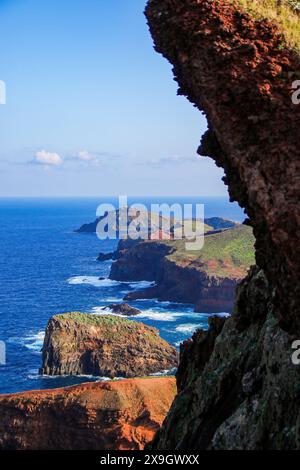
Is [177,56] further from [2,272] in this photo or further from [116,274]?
[2,272]

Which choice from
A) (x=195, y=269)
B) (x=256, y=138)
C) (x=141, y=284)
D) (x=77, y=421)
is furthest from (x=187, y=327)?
(x=256, y=138)

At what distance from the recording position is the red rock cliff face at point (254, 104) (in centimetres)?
1299

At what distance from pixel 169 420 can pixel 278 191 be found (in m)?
14.4

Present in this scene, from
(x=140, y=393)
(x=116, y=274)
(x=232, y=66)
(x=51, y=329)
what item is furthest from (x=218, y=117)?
(x=116, y=274)

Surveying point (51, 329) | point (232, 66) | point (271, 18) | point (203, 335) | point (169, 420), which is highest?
point (271, 18)

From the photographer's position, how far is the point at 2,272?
181 meters

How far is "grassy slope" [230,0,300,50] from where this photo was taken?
45.0 ft

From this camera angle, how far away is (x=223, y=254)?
14788 centimetres

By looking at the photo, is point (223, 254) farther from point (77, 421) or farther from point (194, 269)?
point (77, 421)

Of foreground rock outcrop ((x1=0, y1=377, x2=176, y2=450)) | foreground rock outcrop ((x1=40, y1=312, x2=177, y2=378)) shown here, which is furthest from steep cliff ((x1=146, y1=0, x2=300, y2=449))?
foreground rock outcrop ((x1=40, y1=312, x2=177, y2=378))

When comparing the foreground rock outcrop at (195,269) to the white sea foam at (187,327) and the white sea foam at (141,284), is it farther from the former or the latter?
the white sea foam at (187,327)

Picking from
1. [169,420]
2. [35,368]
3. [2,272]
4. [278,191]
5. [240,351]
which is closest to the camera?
[278,191]

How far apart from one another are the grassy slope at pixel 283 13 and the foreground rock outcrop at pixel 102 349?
77.8 metres

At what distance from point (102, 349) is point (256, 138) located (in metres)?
79.4
